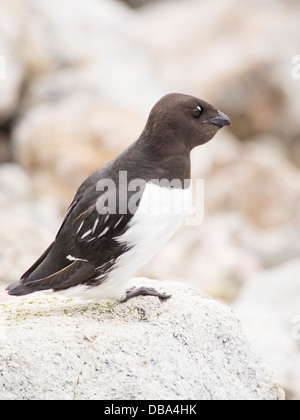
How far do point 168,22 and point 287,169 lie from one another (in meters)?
7.81

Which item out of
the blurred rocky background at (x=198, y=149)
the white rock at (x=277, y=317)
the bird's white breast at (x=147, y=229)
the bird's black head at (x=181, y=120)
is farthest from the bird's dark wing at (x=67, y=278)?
the white rock at (x=277, y=317)

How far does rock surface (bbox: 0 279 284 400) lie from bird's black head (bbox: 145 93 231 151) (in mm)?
1425

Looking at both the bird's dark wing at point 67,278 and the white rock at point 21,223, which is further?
the white rock at point 21,223

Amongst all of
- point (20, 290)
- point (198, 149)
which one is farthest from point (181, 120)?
point (198, 149)

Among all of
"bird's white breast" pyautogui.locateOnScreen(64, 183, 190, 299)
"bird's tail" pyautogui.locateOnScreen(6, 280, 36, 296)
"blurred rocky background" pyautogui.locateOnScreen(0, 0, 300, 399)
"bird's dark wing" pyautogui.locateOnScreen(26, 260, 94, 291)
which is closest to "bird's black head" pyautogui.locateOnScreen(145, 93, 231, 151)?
"bird's white breast" pyautogui.locateOnScreen(64, 183, 190, 299)

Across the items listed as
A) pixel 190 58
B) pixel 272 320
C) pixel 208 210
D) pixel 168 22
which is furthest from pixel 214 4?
pixel 272 320

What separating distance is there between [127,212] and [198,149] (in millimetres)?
9349

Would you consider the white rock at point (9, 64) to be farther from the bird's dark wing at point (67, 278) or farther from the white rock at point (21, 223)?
the bird's dark wing at point (67, 278)

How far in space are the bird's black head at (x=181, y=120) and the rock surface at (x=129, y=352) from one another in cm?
143

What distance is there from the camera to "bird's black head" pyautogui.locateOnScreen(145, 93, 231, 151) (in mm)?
5992

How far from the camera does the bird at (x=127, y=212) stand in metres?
5.68
